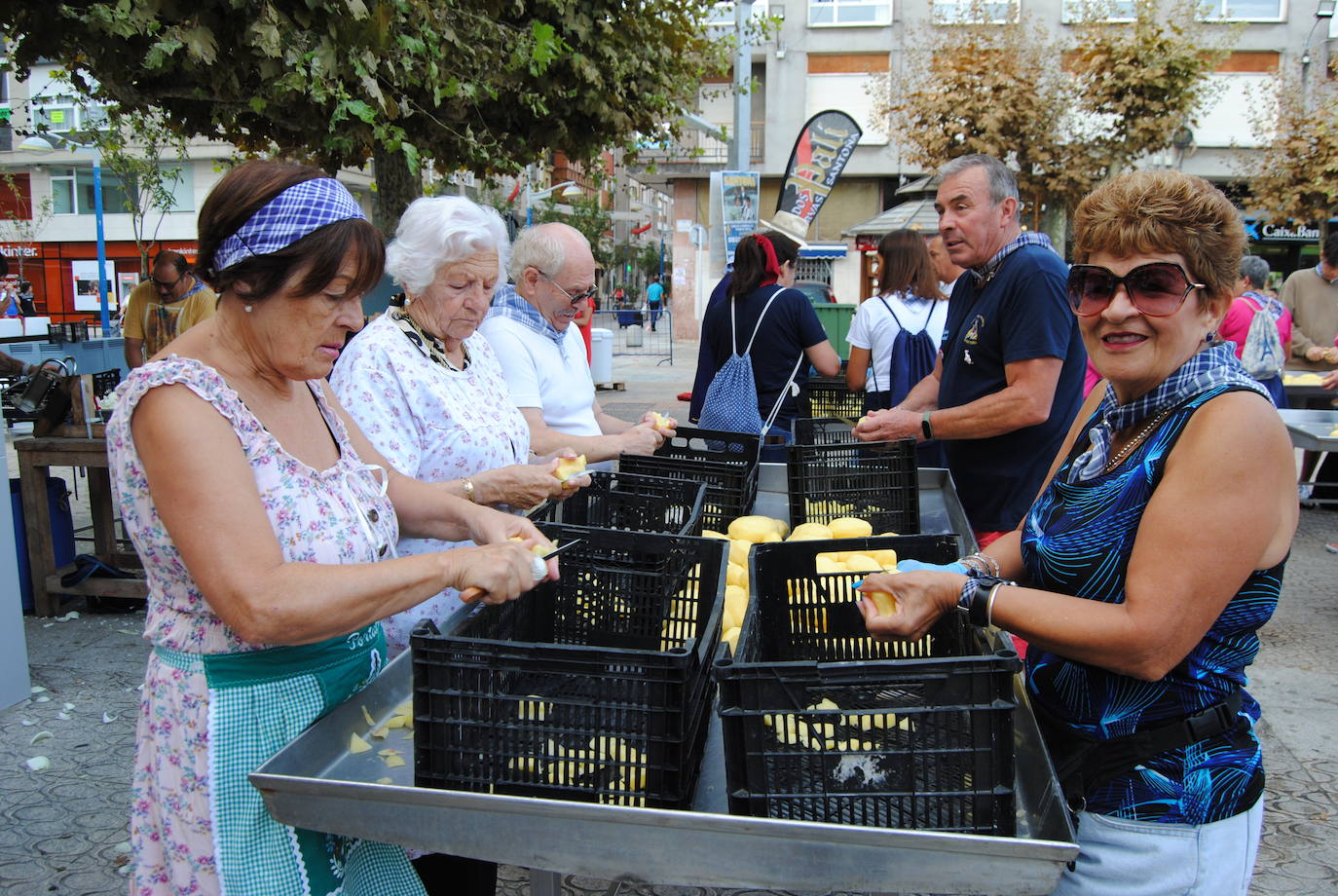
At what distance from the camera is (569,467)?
2.92 meters

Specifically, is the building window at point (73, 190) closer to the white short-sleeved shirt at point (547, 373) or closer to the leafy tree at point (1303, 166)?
the leafy tree at point (1303, 166)

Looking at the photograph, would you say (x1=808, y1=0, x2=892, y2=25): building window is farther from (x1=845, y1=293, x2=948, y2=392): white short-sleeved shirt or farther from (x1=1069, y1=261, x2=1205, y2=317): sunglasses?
(x1=1069, y1=261, x2=1205, y2=317): sunglasses

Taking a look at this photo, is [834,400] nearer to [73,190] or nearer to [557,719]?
[557,719]

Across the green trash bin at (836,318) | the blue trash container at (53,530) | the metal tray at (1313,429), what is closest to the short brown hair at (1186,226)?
the metal tray at (1313,429)

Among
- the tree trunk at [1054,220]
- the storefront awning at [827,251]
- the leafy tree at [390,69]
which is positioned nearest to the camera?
the leafy tree at [390,69]

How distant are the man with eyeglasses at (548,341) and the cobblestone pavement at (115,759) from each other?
1563mm

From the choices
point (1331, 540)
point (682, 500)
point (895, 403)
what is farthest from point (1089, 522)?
point (1331, 540)

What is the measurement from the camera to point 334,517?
75.6 inches

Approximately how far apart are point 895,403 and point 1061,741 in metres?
4.20

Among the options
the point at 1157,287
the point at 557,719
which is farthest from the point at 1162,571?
the point at 557,719

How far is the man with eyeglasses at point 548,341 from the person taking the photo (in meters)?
3.58

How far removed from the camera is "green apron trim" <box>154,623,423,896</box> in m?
1.78

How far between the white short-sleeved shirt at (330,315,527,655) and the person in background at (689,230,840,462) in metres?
2.90

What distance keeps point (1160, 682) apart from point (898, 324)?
470 cm
